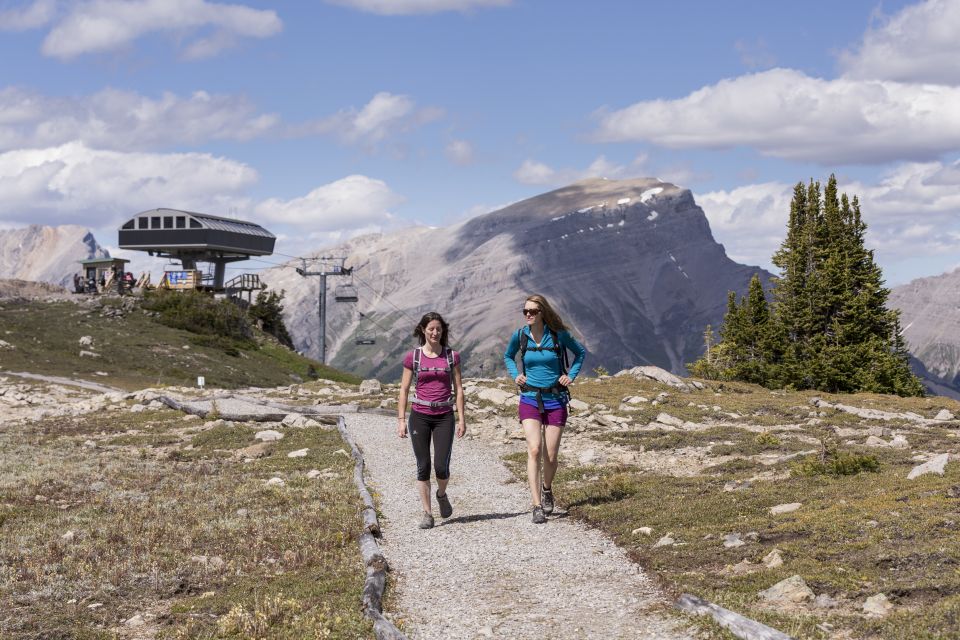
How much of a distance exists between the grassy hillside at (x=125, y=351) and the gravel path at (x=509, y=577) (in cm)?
4408

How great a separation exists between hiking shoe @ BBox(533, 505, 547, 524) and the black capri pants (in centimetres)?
159

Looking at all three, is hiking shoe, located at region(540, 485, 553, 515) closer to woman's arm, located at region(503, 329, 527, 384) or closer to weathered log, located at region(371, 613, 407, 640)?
woman's arm, located at region(503, 329, 527, 384)

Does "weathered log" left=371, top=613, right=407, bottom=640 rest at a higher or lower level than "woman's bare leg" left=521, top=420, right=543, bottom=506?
lower

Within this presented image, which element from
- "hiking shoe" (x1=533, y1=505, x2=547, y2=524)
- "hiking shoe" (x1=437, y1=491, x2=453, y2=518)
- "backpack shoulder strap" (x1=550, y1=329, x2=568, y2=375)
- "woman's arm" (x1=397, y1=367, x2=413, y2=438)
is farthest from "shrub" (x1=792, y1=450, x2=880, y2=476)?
"woman's arm" (x1=397, y1=367, x2=413, y2=438)

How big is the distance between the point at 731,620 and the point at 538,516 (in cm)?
598

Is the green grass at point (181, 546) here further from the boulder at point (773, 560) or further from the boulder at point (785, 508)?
the boulder at point (785, 508)

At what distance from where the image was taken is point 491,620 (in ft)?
30.0

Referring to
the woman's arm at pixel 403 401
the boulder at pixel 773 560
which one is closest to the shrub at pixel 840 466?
the boulder at pixel 773 560

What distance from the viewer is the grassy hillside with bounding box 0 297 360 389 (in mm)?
57094

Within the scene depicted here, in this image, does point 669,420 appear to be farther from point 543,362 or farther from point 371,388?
point 371,388

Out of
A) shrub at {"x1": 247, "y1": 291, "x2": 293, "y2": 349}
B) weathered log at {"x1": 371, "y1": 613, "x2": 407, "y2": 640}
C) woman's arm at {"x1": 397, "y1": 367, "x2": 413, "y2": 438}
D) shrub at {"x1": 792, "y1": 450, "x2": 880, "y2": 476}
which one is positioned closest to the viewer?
weathered log at {"x1": 371, "y1": 613, "x2": 407, "y2": 640}

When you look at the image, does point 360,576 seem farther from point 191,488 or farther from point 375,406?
point 375,406

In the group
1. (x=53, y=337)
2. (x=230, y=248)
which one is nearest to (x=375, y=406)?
(x=53, y=337)

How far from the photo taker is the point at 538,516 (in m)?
13.9
